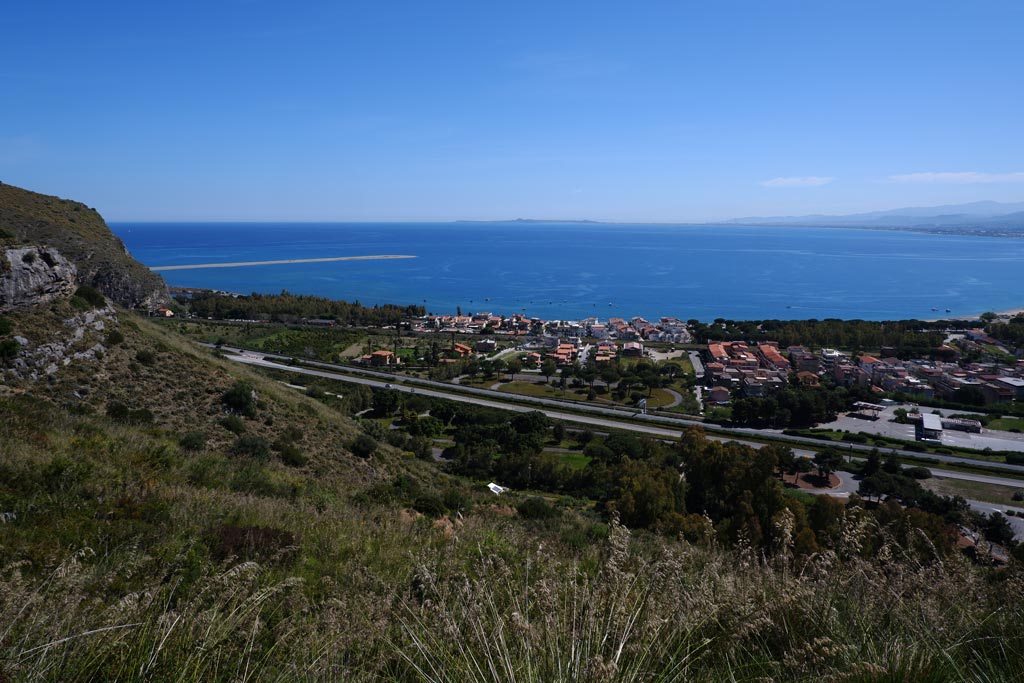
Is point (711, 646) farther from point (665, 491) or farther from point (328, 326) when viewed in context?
point (328, 326)

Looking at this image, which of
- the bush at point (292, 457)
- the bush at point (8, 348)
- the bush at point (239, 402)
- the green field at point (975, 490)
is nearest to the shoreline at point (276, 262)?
the bush at point (8, 348)

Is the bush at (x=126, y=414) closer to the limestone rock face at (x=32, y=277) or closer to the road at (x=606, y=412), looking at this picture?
the limestone rock face at (x=32, y=277)

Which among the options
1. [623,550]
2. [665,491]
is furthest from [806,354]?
[623,550]

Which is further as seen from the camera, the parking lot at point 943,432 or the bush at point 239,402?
the parking lot at point 943,432

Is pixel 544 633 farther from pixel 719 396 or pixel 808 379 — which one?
pixel 808 379

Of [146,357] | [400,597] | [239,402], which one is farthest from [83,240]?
[400,597]

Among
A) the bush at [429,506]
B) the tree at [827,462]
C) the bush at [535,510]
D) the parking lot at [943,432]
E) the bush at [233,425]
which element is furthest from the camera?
the parking lot at [943,432]

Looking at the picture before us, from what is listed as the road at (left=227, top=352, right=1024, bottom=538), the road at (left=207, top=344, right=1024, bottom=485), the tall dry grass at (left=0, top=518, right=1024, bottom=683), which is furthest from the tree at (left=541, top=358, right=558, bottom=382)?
the tall dry grass at (left=0, top=518, right=1024, bottom=683)
